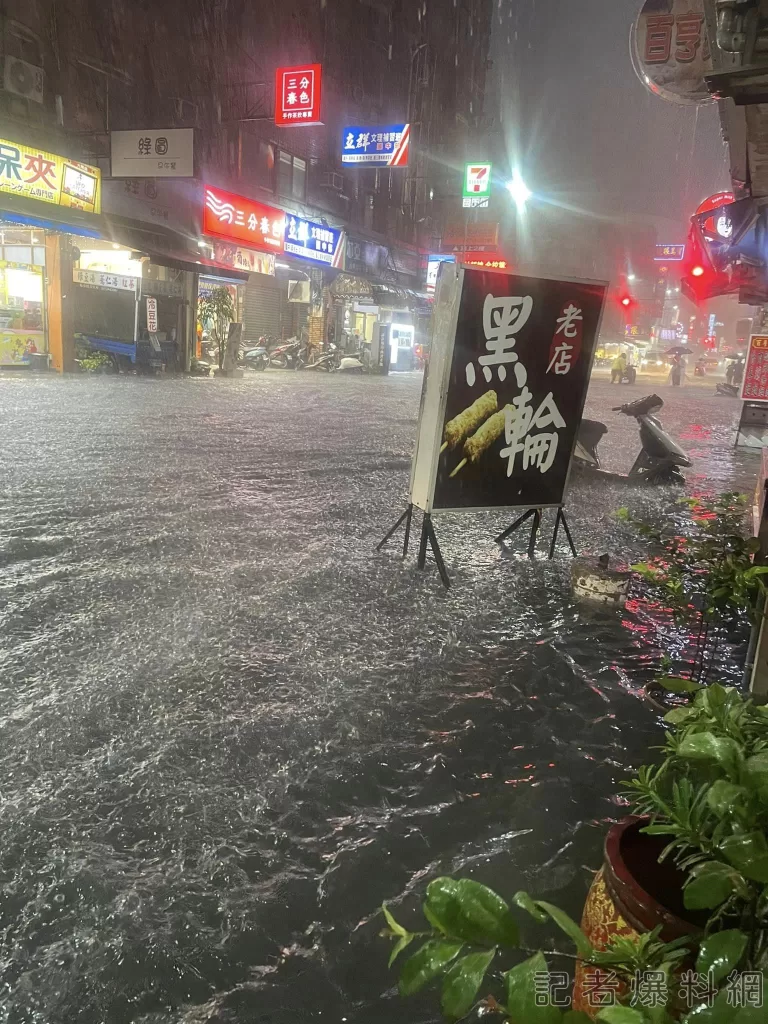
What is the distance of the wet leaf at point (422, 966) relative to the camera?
1.17 metres

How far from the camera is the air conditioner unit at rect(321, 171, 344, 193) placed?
3438 centimetres

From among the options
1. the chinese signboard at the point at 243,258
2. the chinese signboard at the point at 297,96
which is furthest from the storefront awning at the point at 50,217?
the chinese signboard at the point at 297,96

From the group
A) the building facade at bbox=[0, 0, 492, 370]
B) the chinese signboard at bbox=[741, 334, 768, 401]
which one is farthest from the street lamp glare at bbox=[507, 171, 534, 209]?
the chinese signboard at bbox=[741, 334, 768, 401]

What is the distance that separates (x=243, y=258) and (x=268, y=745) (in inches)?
1079

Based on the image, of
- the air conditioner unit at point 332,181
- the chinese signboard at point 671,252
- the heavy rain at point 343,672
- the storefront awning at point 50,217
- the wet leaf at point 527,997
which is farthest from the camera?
the chinese signboard at point 671,252

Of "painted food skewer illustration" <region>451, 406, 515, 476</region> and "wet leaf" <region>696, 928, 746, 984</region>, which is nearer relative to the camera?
"wet leaf" <region>696, 928, 746, 984</region>

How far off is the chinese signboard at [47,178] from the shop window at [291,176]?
13940mm

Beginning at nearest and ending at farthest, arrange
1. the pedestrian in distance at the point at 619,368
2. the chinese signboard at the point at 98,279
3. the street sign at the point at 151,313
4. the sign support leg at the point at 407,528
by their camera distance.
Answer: the sign support leg at the point at 407,528 < the chinese signboard at the point at 98,279 < the street sign at the point at 151,313 < the pedestrian in distance at the point at 619,368

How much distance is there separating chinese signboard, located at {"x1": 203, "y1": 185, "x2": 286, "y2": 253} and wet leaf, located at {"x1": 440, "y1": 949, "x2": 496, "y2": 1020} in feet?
88.2

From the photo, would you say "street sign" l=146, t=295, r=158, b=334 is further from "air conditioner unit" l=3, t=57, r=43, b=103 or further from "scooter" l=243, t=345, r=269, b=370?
"scooter" l=243, t=345, r=269, b=370

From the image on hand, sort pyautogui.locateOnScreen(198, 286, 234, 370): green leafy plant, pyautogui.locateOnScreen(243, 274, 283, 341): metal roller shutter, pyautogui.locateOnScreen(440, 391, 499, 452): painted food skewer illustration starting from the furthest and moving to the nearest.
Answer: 1. pyautogui.locateOnScreen(243, 274, 283, 341): metal roller shutter
2. pyautogui.locateOnScreen(198, 286, 234, 370): green leafy plant
3. pyautogui.locateOnScreen(440, 391, 499, 452): painted food skewer illustration

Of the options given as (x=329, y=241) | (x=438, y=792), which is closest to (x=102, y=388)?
(x=438, y=792)

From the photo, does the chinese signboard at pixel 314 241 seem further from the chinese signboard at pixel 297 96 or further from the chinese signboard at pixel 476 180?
the chinese signboard at pixel 476 180

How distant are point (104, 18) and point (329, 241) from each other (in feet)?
45.0
